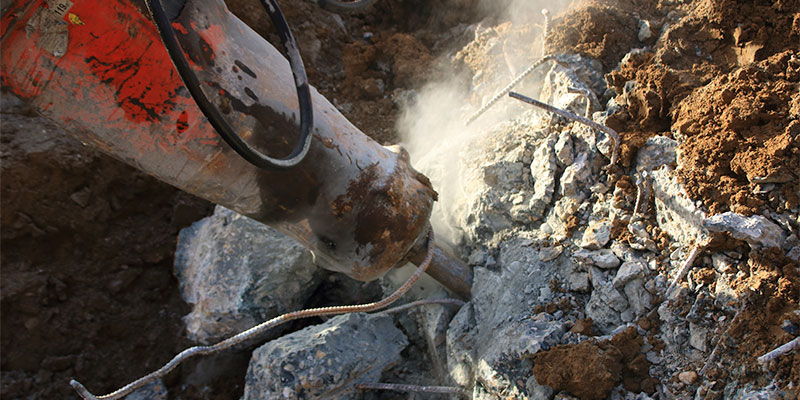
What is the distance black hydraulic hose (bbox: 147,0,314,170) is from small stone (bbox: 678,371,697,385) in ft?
4.46

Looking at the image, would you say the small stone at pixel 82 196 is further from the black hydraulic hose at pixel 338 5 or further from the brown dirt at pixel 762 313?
the brown dirt at pixel 762 313

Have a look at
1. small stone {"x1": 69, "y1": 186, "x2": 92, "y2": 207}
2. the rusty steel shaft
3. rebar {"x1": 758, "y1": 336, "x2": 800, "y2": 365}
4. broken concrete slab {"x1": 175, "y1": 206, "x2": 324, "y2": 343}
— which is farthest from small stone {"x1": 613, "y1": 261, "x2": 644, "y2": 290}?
small stone {"x1": 69, "y1": 186, "x2": 92, "y2": 207}

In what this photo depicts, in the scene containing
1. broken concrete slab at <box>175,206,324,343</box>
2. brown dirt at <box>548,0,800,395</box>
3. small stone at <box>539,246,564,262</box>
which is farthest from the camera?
broken concrete slab at <box>175,206,324,343</box>

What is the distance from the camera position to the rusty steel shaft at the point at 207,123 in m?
1.35

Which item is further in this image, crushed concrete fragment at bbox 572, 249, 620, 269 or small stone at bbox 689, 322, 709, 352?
crushed concrete fragment at bbox 572, 249, 620, 269

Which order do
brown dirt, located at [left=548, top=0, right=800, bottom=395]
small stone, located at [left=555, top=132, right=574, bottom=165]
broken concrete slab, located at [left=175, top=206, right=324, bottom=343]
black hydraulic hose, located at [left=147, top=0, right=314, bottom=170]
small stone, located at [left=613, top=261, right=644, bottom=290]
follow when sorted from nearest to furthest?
1. black hydraulic hose, located at [left=147, top=0, right=314, bottom=170]
2. brown dirt, located at [left=548, top=0, right=800, bottom=395]
3. small stone, located at [left=613, top=261, right=644, bottom=290]
4. small stone, located at [left=555, top=132, right=574, bottom=165]
5. broken concrete slab, located at [left=175, top=206, right=324, bottom=343]

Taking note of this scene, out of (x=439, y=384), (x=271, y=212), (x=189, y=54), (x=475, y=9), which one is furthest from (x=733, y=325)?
(x=475, y=9)

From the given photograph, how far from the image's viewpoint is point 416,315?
241 centimetres

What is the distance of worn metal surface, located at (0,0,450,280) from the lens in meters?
1.36

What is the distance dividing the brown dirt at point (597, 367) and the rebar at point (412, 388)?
1.28 feet

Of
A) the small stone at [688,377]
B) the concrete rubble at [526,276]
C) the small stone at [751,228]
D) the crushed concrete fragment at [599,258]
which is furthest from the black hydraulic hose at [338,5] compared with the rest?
the small stone at [688,377]

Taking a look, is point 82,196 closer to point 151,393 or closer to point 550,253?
point 151,393

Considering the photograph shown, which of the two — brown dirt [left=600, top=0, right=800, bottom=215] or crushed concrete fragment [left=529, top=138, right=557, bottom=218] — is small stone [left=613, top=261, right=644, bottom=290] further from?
crushed concrete fragment [left=529, top=138, right=557, bottom=218]

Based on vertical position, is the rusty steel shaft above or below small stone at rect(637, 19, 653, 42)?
below
